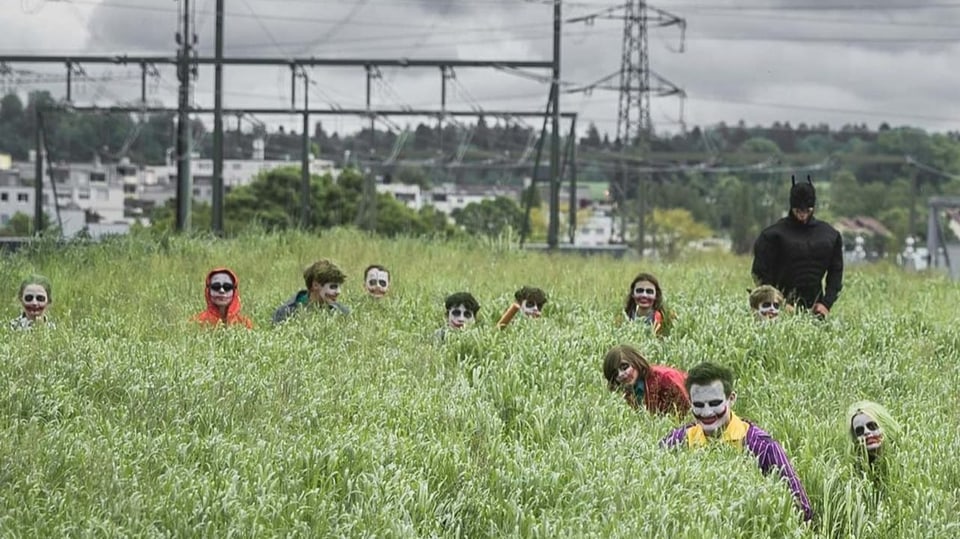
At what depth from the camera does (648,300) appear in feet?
43.1

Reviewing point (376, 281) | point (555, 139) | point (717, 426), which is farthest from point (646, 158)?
point (717, 426)

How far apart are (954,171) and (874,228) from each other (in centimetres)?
830

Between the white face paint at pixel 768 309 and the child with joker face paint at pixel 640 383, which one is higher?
the white face paint at pixel 768 309

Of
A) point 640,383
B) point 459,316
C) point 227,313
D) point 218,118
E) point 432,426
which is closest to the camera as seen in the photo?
point 432,426

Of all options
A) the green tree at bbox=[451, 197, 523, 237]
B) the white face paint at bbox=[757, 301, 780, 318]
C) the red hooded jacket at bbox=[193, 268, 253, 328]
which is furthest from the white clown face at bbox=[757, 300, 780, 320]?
the green tree at bbox=[451, 197, 523, 237]

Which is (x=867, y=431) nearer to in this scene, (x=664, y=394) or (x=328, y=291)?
(x=664, y=394)

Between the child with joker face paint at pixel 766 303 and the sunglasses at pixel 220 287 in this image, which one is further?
the child with joker face paint at pixel 766 303

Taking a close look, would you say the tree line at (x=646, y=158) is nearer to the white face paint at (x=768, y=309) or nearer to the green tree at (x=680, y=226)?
the green tree at (x=680, y=226)

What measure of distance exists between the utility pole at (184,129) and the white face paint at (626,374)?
65.3 feet

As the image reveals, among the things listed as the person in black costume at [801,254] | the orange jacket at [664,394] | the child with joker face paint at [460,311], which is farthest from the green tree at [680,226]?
the orange jacket at [664,394]

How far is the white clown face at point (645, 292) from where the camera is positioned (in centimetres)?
1310

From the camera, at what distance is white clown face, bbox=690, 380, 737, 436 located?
8.33 metres

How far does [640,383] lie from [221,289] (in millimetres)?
4222

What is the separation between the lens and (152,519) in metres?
6.36
